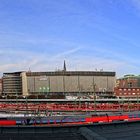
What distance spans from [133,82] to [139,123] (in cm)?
15654

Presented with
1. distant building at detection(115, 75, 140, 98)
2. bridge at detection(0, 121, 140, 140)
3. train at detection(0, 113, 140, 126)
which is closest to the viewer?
bridge at detection(0, 121, 140, 140)

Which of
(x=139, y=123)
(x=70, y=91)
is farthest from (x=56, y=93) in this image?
(x=139, y=123)

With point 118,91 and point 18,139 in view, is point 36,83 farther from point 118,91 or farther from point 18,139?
point 18,139

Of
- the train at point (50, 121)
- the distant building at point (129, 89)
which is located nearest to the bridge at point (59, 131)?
the train at point (50, 121)

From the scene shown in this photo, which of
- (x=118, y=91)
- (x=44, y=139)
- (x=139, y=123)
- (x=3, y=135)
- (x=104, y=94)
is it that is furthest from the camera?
(x=104, y=94)

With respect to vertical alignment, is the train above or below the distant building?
below

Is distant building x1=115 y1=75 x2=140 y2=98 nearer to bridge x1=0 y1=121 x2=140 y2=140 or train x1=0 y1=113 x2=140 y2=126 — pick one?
train x1=0 y1=113 x2=140 y2=126

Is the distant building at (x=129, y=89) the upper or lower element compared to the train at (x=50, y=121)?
upper

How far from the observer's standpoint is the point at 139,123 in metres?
21.2

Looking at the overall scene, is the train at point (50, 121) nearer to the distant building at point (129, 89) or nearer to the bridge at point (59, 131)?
the bridge at point (59, 131)

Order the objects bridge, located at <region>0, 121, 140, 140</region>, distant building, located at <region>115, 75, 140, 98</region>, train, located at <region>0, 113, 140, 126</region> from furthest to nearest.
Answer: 1. distant building, located at <region>115, 75, 140, 98</region>
2. train, located at <region>0, 113, 140, 126</region>
3. bridge, located at <region>0, 121, 140, 140</region>

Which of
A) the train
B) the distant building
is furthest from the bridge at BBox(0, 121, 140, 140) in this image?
the distant building

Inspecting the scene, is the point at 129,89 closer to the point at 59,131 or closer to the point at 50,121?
the point at 50,121

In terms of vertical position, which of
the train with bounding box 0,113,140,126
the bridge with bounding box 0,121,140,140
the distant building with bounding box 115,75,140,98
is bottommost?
the train with bounding box 0,113,140,126
